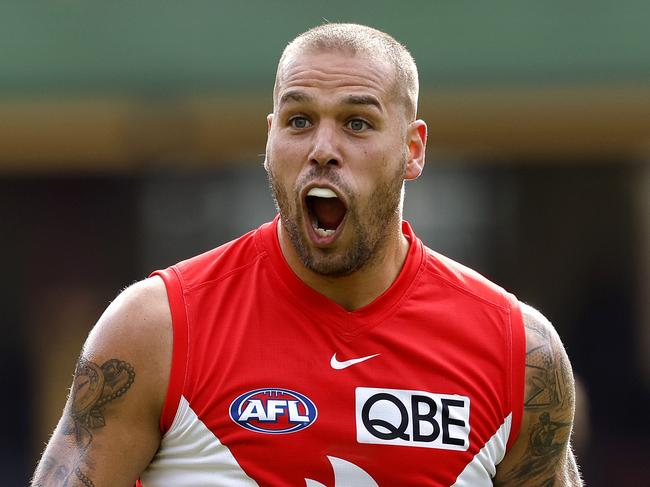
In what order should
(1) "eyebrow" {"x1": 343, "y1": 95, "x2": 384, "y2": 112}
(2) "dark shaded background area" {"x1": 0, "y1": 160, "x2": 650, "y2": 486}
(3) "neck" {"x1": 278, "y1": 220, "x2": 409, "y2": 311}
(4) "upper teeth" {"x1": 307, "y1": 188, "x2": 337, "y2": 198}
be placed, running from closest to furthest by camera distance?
1. (4) "upper teeth" {"x1": 307, "y1": 188, "x2": 337, "y2": 198}
2. (1) "eyebrow" {"x1": 343, "y1": 95, "x2": 384, "y2": 112}
3. (3) "neck" {"x1": 278, "y1": 220, "x2": 409, "y2": 311}
4. (2) "dark shaded background area" {"x1": 0, "y1": 160, "x2": 650, "y2": 486}

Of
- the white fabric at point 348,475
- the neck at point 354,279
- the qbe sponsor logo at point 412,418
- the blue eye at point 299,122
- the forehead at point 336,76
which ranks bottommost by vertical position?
the white fabric at point 348,475

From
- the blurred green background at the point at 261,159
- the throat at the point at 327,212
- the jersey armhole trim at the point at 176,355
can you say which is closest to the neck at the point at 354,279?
the throat at the point at 327,212

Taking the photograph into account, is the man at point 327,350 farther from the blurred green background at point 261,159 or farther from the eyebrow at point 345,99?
the blurred green background at point 261,159

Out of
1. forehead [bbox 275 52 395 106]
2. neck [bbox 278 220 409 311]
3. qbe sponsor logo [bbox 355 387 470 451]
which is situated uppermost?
forehead [bbox 275 52 395 106]

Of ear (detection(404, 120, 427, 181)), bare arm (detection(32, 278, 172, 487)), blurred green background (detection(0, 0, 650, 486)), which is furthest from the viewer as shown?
blurred green background (detection(0, 0, 650, 486))

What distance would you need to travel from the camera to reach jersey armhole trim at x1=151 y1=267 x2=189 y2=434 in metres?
3.92

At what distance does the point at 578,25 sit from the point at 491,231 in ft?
10.6

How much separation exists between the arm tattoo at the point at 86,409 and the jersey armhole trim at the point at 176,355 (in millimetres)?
129

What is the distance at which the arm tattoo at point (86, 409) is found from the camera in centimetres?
390

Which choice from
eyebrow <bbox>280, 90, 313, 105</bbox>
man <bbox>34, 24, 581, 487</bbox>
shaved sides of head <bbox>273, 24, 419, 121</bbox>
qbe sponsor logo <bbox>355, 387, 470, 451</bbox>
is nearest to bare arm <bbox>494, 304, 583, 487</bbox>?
man <bbox>34, 24, 581, 487</bbox>

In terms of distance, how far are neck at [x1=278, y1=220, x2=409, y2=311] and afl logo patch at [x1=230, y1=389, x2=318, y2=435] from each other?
0.41 meters

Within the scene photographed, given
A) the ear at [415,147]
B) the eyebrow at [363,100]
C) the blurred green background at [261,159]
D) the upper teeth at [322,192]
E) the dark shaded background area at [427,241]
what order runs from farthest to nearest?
the dark shaded background area at [427,241] < the blurred green background at [261,159] < the ear at [415,147] < the eyebrow at [363,100] < the upper teeth at [322,192]

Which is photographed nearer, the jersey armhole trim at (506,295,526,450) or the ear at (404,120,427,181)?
the jersey armhole trim at (506,295,526,450)

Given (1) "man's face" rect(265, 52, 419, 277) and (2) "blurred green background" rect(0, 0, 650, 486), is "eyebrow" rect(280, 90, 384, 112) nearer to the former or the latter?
(1) "man's face" rect(265, 52, 419, 277)
